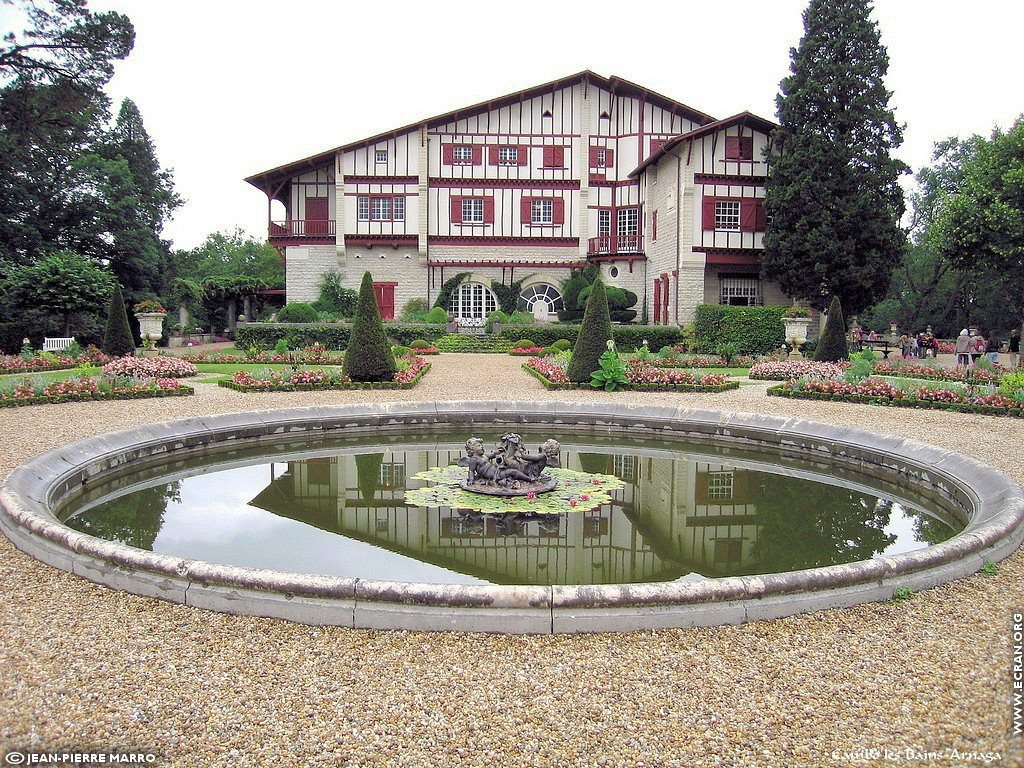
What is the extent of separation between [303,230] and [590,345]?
72.2 feet

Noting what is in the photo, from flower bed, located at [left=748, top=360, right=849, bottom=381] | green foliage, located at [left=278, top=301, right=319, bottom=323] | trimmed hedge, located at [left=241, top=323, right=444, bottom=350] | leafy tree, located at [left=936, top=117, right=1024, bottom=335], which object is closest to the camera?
flower bed, located at [left=748, top=360, right=849, bottom=381]

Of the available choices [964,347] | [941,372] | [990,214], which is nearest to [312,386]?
[941,372]

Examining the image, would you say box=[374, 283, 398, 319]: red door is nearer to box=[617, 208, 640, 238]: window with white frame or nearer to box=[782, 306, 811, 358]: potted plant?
box=[617, 208, 640, 238]: window with white frame

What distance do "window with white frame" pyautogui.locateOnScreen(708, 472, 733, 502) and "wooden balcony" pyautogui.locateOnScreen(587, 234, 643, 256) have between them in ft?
82.7

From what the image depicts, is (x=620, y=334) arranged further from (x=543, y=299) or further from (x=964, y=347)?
(x=964, y=347)

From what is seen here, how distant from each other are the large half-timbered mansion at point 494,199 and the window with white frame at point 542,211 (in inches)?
1.8

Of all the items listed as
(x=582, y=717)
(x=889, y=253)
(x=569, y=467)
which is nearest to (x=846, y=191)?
(x=889, y=253)

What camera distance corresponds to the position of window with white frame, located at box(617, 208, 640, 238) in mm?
33969

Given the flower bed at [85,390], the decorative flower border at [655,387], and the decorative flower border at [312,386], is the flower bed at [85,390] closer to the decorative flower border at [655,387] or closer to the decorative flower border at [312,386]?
the decorative flower border at [312,386]

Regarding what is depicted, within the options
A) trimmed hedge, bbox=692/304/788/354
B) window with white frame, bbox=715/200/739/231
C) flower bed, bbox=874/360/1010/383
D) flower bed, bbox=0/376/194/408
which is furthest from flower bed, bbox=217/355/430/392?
window with white frame, bbox=715/200/739/231

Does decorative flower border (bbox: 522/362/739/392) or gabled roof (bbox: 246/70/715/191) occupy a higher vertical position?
gabled roof (bbox: 246/70/715/191)

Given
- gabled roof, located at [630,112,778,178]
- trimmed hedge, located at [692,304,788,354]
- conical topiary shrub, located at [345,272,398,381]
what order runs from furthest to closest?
gabled roof, located at [630,112,778,178], trimmed hedge, located at [692,304,788,354], conical topiary shrub, located at [345,272,398,381]

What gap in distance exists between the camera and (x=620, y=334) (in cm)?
2623

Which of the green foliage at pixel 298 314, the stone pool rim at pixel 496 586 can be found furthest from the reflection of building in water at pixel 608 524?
the green foliage at pixel 298 314
